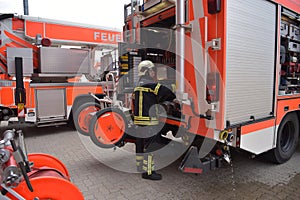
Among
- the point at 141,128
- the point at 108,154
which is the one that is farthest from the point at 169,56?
the point at 108,154

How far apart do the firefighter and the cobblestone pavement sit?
260 mm

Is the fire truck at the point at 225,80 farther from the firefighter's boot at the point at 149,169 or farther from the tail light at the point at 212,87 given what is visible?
the firefighter's boot at the point at 149,169

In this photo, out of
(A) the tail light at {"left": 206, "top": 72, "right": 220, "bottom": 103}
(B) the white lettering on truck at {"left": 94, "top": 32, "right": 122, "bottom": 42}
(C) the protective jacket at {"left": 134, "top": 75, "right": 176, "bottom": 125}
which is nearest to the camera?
(A) the tail light at {"left": 206, "top": 72, "right": 220, "bottom": 103}

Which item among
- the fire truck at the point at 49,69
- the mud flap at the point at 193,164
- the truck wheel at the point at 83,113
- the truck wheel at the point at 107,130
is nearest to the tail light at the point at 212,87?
the mud flap at the point at 193,164

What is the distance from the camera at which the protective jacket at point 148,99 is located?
10.2ft

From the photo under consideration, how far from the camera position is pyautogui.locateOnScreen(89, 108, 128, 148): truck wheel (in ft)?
11.6

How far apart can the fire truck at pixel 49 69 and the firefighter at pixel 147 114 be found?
91.6 inches

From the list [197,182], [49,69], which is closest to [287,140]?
[197,182]

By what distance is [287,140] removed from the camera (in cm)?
383

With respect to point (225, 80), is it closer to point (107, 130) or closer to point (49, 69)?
point (107, 130)

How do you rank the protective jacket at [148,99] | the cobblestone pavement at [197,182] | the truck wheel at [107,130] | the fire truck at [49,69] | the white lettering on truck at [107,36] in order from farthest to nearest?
the white lettering on truck at [107,36], the fire truck at [49,69], the truck wheel at [107,130], the protective jacket at [148,99], the cobblestone pavement at [197,182]

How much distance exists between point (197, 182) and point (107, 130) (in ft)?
5.08

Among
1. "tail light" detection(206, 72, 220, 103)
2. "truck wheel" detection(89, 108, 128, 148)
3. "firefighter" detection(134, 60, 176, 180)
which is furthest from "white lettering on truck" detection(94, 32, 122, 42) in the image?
"tail light" detection(206, 72, 220, 103)

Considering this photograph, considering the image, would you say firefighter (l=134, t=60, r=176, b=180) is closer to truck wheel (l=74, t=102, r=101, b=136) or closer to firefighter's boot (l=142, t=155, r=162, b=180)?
firefighter's boot (l=142, t=155, r=162, b=180)
